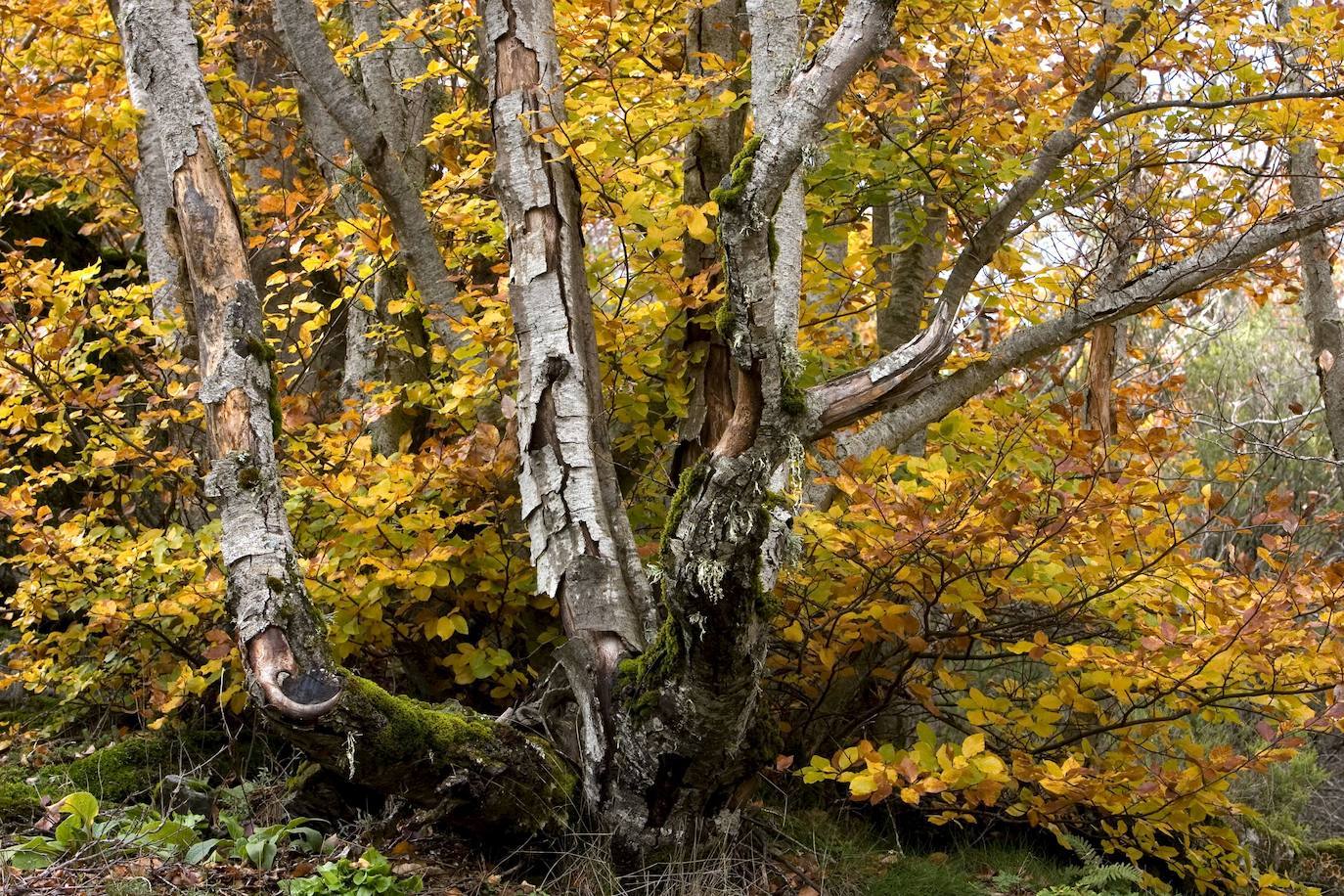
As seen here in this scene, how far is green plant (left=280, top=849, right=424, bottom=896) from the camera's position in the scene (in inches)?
113

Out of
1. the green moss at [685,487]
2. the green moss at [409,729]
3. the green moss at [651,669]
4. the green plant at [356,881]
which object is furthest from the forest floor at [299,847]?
the green moss at [685,487]

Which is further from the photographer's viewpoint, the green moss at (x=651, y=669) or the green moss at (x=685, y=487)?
the green moss at (x=651, y=669)

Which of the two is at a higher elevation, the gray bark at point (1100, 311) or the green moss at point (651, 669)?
the gray bark at point (1100, 311)

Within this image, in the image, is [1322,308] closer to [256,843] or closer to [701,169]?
[701,169]

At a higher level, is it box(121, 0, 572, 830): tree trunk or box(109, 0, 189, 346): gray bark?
box(109, 0, 189, 346): gray bark

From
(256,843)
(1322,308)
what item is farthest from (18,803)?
(1322,308)

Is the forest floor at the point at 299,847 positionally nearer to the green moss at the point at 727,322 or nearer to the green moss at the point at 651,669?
the green moss at the point at 651,669

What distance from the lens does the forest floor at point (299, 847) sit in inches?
118

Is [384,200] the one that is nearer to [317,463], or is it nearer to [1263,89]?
[317,463]

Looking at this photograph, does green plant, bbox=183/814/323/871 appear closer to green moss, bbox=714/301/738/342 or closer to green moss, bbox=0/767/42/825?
green moss, bbox=0/767/42/825

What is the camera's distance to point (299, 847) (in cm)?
329

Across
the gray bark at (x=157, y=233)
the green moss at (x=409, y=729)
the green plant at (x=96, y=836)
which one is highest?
the gray bark at (x=157, y=233)

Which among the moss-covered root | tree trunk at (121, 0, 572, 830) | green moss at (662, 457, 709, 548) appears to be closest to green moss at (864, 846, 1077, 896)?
the moss-covered root

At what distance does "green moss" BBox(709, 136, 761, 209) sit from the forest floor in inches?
79.7
